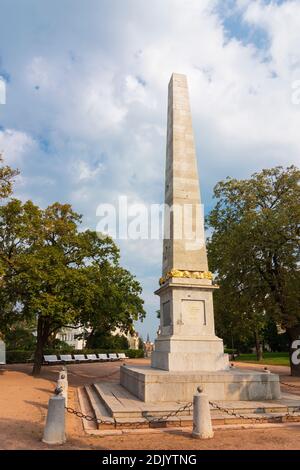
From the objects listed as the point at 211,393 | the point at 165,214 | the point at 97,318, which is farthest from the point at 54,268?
the point at 211,393

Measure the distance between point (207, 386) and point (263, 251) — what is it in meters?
12.0

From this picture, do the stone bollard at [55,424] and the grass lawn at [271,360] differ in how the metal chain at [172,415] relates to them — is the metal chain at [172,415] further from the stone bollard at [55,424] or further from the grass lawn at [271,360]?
the grass lawn at [271,360]

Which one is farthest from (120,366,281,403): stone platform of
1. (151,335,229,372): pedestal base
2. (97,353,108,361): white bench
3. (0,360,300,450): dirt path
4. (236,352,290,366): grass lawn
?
(97,353,108,361): white bench

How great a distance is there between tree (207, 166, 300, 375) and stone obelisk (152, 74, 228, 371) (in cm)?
748

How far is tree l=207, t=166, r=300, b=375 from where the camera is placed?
20625mm

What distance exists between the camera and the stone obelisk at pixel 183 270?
12.3 metres

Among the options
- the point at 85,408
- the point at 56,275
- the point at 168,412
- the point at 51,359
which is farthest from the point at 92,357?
the point at 168,412

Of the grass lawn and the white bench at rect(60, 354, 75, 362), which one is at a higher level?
the white bench at rect(60, 354, 75, 362)

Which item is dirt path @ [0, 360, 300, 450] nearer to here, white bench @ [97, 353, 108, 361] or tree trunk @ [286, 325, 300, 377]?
tree trunk @ [286, 325, 300, 377]

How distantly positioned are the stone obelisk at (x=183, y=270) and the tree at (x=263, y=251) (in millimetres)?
7479

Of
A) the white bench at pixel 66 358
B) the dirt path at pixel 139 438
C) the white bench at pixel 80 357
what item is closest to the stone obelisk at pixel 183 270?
the dirt path at pixel 139 438

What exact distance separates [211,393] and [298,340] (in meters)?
13.1

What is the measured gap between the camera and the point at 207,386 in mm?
10805
